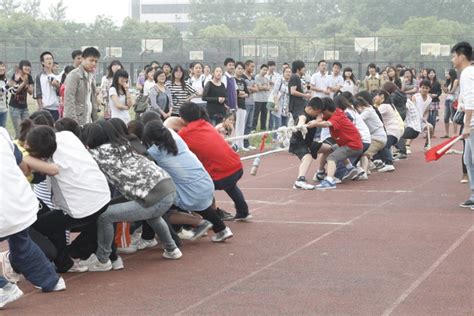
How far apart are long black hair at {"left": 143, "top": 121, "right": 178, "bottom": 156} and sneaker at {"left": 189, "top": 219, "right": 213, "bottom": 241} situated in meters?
0.93

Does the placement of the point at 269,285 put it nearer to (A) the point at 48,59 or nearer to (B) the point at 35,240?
(B) the point at 35,240

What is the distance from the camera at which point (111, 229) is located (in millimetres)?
9117

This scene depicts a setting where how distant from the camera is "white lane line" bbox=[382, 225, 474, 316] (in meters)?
7.68

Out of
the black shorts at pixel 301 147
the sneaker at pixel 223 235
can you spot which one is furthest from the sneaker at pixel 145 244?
the black shorts at pixel 301 147

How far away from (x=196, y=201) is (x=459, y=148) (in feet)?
42.5

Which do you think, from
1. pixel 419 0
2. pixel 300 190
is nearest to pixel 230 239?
pixel 300 190

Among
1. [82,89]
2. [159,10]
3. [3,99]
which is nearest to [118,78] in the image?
[82,89]

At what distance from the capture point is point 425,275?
29.0 feet

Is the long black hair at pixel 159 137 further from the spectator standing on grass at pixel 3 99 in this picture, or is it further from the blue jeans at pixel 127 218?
the spectator standing on grass at pixel 3 99

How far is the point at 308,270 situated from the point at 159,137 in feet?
6.69

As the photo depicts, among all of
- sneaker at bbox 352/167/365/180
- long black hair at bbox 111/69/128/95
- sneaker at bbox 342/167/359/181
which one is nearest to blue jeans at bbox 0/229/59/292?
long black hair at bbox 111/69/128/95

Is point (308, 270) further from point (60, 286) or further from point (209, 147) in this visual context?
point (209, 147)

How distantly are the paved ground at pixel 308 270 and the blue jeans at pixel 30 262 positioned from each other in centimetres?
13

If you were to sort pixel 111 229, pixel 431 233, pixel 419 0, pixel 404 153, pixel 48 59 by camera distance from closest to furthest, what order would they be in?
pixel 111 229 → pixel 431 233 → pixel 48 59 → pixel 404 153 → pixel 419 0
